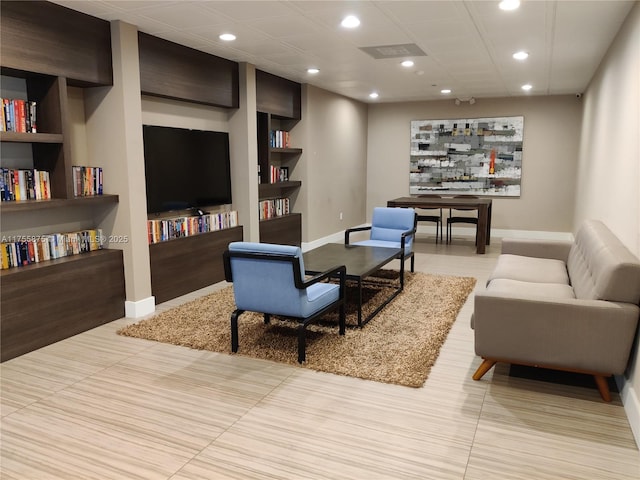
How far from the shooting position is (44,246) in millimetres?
3818

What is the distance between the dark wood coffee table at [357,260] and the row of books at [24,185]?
2143mm

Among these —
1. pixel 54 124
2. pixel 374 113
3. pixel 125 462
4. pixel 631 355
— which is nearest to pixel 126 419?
pixel 125 462

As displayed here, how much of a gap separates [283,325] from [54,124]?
7.78 ft

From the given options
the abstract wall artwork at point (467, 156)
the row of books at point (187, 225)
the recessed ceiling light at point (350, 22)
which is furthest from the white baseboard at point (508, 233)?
the recessed ceiling light at point (350, 22)

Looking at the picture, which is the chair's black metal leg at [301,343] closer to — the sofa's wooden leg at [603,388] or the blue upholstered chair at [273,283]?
the blue upholstered chair at [273,283]

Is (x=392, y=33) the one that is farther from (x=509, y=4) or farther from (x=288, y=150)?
(x=288, y=150)

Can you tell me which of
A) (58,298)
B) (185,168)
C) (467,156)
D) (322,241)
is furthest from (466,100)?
(58,298)

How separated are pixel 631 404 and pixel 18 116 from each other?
14.3ft

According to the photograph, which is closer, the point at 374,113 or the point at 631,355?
the point at 631,355

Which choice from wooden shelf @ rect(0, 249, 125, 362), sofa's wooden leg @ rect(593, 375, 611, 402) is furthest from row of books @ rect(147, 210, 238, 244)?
sofa's wooden leg @ rect(593, 375, 611, 402)

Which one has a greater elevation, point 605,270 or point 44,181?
point 44,181

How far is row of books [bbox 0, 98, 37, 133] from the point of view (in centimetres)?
354

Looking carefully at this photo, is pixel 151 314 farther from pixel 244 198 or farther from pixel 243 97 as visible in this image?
pixel 243 97

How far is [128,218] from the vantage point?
169 inches
